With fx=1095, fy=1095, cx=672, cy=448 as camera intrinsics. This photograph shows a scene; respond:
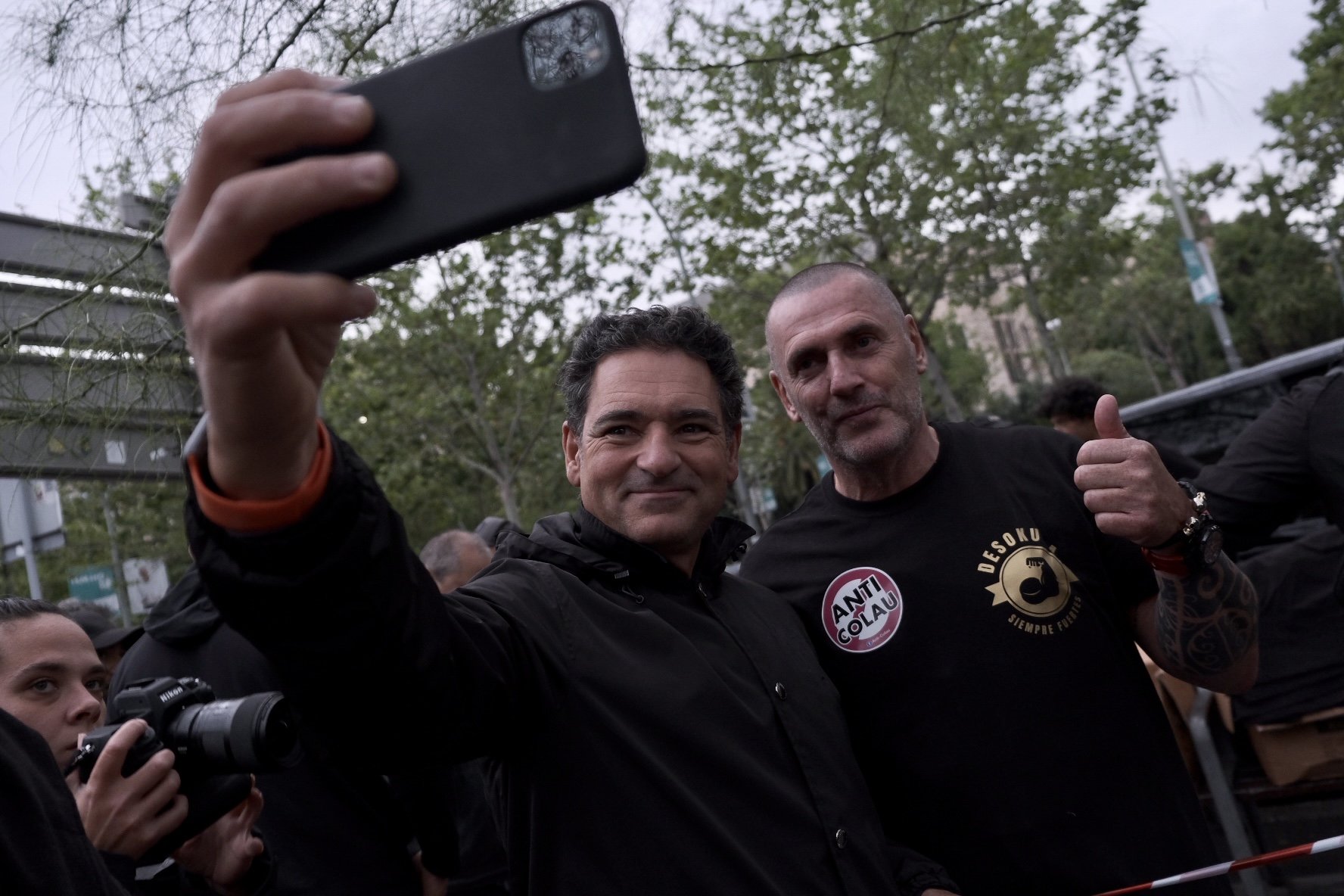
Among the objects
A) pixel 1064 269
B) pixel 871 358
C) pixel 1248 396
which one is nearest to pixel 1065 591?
pixel 871 358

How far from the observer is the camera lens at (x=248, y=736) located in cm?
172

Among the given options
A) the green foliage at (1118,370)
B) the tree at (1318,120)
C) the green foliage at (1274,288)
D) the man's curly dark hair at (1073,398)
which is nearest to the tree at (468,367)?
the man's curly dark hair at (1073,398)

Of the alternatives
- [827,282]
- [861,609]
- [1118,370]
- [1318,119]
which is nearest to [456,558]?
[827,282]

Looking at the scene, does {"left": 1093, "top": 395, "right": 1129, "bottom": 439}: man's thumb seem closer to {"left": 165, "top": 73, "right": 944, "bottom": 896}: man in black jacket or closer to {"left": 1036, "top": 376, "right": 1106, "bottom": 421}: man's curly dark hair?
{"left": 165, "top": 73, "right": 944, "bottom": 896}: man in black jacket

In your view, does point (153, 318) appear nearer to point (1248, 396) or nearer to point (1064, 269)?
point (1248, 396)

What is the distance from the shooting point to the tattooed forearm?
7.65 feet

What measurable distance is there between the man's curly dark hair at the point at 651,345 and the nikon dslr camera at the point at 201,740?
86 cm

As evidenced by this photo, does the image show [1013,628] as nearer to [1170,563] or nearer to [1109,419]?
[1170,563]

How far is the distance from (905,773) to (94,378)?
2.27 metres

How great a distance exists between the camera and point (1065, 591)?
8.04ft

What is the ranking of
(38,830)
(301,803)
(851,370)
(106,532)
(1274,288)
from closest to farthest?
1. (38,830)
2. (851,370)
3. (301,803)
4. (106,532)
5. (1274,288)

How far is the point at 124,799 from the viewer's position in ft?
6.16

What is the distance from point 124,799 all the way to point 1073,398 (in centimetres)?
482

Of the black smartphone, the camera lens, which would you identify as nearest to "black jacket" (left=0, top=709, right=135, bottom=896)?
the camera lens
